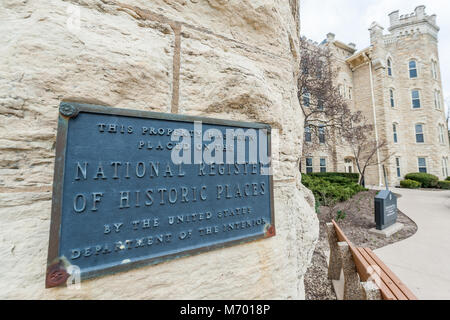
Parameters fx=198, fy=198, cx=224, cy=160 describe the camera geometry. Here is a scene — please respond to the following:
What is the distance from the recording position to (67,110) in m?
1.00

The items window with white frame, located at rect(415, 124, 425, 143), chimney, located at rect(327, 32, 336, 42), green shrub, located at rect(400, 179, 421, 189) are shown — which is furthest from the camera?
window with white frame, located at rect(415, 124, 425, 143)

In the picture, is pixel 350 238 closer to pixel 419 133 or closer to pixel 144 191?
pixel 144 191

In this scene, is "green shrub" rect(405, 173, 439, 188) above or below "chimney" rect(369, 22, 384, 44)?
below

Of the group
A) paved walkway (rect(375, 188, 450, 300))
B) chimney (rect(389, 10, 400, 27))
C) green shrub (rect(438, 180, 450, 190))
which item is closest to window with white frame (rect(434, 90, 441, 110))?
chimney (rect(389, 10, 400, 27))

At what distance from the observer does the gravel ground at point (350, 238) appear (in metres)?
2.77

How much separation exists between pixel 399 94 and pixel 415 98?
1.40m

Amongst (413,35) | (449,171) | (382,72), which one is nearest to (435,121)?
(449,171)

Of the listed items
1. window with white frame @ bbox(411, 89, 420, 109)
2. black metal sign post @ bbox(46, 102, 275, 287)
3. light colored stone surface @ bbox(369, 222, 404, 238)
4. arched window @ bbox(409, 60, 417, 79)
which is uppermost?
arched window @ bbox(409, 60, 417, 79)

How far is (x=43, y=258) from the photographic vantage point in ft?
3.09

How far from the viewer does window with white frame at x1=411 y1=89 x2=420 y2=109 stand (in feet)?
61.6

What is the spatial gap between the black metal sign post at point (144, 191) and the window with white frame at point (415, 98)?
25534 millimetres

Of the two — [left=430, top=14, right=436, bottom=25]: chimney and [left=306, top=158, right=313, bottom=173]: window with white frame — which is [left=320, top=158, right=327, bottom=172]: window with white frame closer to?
[left=306, top=158, right=313, bottom=173]: window with white frame

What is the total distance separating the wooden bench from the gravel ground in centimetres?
26

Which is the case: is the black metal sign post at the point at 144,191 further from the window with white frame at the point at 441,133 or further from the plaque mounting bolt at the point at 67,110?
the window with white frame at the point at 441,133
